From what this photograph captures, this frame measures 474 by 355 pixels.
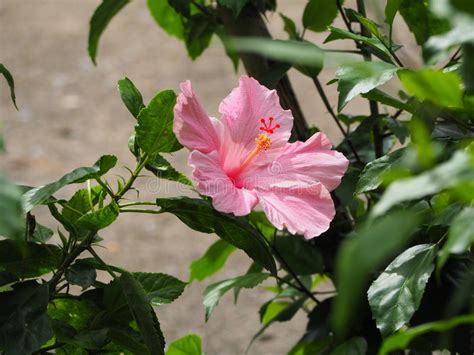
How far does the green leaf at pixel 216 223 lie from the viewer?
94 centimetres

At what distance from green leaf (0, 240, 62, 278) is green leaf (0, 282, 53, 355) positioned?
0.13 ft

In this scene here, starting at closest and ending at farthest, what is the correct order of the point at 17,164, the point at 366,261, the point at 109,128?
the point at 366,261
the point at 17,164
the point at 109,128

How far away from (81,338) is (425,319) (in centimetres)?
45

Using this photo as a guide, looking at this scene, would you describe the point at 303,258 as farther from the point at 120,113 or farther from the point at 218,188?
the point at 120,113

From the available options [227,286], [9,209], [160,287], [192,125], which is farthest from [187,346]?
[9,209]

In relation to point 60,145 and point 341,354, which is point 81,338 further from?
point 60,145

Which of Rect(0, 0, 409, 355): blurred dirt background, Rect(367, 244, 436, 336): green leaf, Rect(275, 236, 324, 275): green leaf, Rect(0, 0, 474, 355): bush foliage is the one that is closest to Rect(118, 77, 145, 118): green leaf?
Rect(0, 0, 474, 355): bush foliage

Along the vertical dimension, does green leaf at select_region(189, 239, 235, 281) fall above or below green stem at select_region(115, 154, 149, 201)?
below

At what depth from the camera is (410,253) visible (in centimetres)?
94

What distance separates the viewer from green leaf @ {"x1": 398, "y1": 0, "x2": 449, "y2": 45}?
1141mm

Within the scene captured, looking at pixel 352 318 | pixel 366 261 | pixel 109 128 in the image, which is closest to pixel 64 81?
pixel 109 128

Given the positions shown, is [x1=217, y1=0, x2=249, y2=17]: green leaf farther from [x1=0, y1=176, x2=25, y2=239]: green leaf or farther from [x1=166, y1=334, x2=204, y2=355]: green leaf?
[x1=0, y1=176, x2=25, y2=239]: green leaf

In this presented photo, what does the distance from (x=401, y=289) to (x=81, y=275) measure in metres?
0.33

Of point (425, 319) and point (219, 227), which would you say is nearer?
point (219, 227)
